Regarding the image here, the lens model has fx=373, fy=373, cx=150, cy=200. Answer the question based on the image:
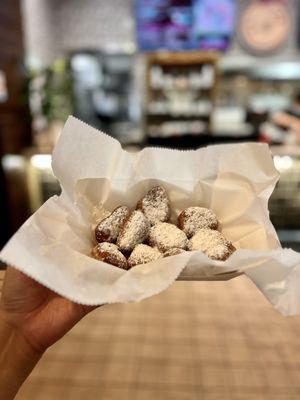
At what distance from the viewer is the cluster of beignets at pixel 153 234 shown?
3.15 ft

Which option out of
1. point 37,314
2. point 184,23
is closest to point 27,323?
point 37,314

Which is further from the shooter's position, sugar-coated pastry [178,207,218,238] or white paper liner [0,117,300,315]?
sugar-coated pastry [178,207,218,238]

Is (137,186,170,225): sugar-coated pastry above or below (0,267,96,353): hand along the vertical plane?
above

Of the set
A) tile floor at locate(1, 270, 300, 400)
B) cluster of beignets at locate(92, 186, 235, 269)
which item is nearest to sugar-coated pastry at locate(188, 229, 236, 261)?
cluster of beignets at locate(92, 186, 235, 269)

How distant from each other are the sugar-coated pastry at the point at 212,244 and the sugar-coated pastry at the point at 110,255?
Result: 0.66 ft

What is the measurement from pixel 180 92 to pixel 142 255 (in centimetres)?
566

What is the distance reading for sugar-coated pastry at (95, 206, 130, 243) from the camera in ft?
3.47

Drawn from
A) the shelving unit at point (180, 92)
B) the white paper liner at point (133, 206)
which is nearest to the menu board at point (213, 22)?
the shelving unit at point (180, 92)

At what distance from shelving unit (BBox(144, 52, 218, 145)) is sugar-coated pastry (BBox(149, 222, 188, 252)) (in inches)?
198

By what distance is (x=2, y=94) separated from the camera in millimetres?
4176

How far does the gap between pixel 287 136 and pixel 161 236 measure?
4.25 m

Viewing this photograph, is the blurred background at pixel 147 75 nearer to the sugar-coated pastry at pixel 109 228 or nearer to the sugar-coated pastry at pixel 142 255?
the sugar-coated pastry at pixel 109 228

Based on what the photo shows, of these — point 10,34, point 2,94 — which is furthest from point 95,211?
point 10,34

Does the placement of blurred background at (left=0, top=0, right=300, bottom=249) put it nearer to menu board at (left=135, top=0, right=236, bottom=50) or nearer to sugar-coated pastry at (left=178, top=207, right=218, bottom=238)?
menu board at (left=135, top=0, right=236, bottom=50)
